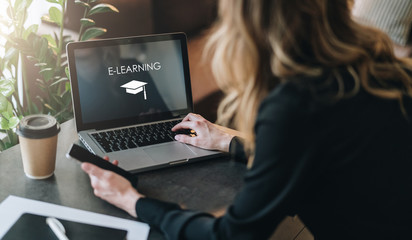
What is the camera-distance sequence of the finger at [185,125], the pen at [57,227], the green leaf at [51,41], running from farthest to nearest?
1. the green leaf at [51,41]
2. the finger at [185,125]
3. the pen at [57,227]

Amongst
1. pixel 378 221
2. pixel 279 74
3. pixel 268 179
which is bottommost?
pixel 378 221

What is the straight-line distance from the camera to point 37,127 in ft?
3.05

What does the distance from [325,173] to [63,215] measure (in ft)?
1.71

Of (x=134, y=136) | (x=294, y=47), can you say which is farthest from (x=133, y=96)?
(x=294, y=47)

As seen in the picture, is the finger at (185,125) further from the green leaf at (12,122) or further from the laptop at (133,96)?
the green leaf at (12,122)

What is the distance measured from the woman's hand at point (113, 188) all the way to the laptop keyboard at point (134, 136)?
0.20 m

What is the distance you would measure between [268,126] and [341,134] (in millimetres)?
118

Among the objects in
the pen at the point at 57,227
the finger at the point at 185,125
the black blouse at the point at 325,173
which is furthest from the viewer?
the finger at the point at 185,125

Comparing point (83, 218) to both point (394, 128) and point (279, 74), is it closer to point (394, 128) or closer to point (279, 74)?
point (279, 74)

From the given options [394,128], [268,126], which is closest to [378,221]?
[394,128]

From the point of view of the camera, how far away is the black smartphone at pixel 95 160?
89 cm

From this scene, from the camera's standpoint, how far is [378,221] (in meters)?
0.76

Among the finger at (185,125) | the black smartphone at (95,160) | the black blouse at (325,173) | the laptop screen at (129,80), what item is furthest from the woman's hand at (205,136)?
the black blouse at (325,173)

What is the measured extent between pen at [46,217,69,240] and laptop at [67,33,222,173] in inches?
10.9
